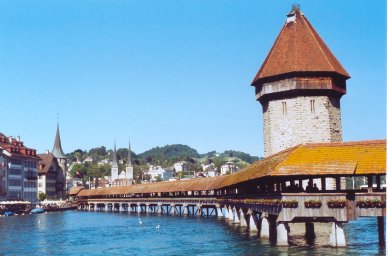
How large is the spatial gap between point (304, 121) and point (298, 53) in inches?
244

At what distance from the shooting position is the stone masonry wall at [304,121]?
49.1 m

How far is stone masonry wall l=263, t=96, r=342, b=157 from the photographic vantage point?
49.1 meters

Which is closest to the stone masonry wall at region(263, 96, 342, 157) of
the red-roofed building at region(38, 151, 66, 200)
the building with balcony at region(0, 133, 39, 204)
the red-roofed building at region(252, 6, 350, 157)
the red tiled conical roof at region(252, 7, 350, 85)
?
the red-roofed building at region(252, 6, 350, 157)

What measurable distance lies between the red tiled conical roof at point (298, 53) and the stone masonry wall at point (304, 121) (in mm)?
2595

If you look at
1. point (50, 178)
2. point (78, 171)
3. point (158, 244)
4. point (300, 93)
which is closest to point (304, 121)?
point (300, 93)

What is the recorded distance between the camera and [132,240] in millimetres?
36594

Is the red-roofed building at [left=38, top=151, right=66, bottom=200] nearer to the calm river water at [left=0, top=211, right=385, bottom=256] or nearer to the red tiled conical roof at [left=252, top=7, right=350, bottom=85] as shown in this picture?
the red tiled conical roof at [left=252, top=7, right=350, bottom=85]

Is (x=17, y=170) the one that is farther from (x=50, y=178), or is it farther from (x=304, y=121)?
(x=304, y=121)

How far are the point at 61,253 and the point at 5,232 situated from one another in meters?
15.8

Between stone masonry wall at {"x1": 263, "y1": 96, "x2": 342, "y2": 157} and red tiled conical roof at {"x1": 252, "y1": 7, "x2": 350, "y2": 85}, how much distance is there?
2.59 m

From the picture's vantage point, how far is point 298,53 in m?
51.5

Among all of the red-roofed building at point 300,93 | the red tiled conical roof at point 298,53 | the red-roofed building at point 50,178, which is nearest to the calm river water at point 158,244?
the red-roofed building at point 300,93

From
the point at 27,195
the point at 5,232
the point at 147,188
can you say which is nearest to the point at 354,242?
the point at 5,232

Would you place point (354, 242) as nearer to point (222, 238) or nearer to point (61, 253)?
point (222, 238)
